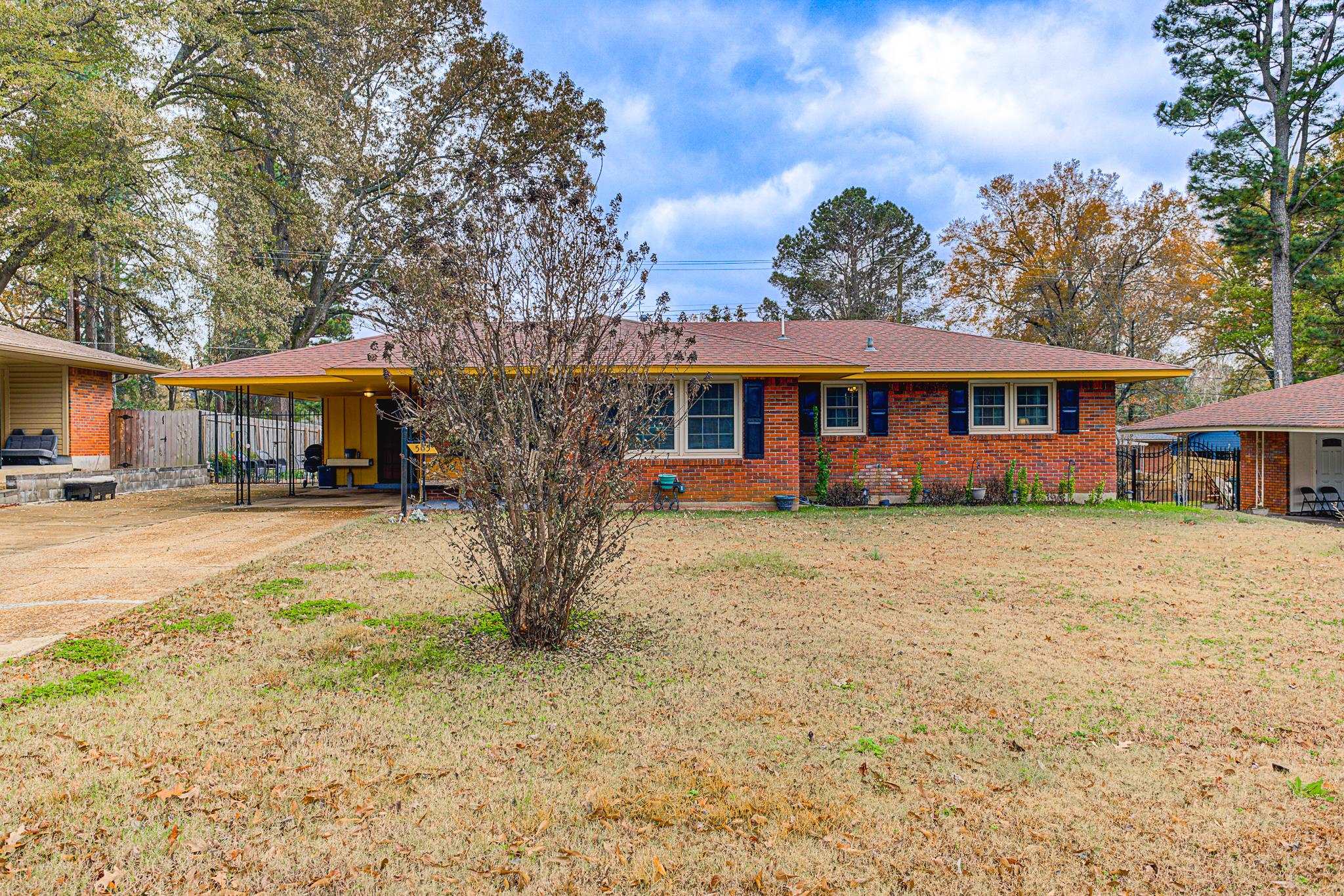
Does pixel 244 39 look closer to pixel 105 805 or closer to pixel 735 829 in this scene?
pixel 105 805

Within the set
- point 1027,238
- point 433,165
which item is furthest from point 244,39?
point 1027,238

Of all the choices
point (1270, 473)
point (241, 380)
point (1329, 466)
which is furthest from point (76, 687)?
point (1329, 466)

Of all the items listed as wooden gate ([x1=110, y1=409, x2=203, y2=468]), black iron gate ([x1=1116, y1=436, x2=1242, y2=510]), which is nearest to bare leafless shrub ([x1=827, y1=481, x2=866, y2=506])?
black iron gate ([x1=1116, y1=436, x2=1242, y2=510])

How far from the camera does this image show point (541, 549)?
467 centimetres

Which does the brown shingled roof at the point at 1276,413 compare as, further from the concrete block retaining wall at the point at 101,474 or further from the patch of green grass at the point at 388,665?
the concrete block retaining wall at the point at 101,474

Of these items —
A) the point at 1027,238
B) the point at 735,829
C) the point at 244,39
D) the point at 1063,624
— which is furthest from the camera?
the point at 1027,238

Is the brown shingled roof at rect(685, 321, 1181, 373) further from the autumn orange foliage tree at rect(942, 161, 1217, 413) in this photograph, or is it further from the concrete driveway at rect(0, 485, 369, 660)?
the autumn orange foliage tree at rect(942, 161, 1217, 413)

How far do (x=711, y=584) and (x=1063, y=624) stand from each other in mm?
3003

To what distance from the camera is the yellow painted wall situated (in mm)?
17781

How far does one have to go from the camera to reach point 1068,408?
47.5 feet

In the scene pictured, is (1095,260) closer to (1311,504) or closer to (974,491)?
(1311,504)

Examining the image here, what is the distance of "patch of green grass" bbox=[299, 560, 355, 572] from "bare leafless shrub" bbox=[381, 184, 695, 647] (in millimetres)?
3535

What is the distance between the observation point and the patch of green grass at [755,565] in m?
7.60

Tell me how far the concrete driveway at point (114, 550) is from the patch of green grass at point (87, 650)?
193 millimetres
